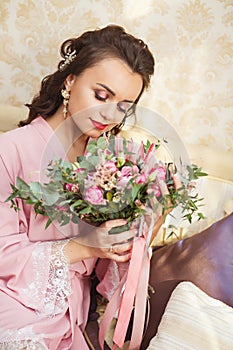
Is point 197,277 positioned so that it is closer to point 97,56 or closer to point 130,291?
point 130,291

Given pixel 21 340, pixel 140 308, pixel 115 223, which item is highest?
pixel 115 223

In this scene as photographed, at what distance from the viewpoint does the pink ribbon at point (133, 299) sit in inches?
50.9

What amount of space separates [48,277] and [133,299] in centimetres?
24

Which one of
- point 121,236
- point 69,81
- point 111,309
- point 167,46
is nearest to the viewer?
point 121,236

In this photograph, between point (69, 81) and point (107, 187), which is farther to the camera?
point (69, 81)

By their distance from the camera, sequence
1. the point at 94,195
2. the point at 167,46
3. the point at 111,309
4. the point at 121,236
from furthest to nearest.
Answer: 1. the point at 167,46
2. the point at 111,309
3. the point at 121,236
4. the point at 94,195

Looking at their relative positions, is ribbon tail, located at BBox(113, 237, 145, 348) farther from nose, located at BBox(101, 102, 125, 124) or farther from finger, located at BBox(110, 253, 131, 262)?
nose, located at BBox(101, 102, 125, 124)

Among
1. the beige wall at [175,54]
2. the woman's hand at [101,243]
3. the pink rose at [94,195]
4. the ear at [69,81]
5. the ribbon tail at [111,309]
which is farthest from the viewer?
the beige wall at [175,54]

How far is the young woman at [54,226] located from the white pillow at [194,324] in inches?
7.7

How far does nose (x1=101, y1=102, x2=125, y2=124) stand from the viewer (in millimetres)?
1449

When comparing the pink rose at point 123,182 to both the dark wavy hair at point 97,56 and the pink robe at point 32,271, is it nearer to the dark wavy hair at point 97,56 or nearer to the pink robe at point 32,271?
the pink robe at point 32,271

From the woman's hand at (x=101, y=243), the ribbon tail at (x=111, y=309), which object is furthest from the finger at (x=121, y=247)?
the ribbon tail at (x=111, y=309)

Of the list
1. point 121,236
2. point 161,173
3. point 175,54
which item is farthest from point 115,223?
point 175,54

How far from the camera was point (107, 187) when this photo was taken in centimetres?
117
